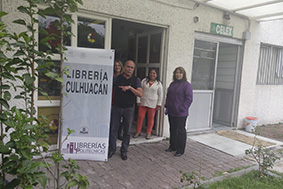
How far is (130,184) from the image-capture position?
3324 mm

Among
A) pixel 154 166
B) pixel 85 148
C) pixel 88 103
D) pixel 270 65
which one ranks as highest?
pixel 270 65

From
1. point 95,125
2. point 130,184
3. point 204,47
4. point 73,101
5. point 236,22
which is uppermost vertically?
point 236,22

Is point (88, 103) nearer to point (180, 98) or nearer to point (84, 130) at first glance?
point (84, 130)

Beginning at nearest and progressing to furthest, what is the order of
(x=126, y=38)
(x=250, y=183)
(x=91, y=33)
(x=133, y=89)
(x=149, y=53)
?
1. (x=250, y=183)
2. (x=133, y=89)
3. (x=91, y=33)
4. (x=149, y=53)
5. (x=126, y=38)

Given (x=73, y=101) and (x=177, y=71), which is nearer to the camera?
(x=73, y=101)

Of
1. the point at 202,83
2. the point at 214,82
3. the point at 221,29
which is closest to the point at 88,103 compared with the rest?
the point at 202,83

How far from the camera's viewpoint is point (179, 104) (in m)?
4.45

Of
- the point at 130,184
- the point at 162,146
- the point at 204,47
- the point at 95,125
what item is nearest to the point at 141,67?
the point at 204,47

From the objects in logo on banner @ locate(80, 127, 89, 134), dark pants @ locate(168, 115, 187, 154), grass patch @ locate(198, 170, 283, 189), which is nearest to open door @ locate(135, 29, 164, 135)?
dark pants @ locate(168, 115, 187, 154)

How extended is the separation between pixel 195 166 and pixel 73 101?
8.36 feet

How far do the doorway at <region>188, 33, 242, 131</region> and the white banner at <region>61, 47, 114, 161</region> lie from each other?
2987mm

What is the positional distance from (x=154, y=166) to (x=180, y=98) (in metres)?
1.44

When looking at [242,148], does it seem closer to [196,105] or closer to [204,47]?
[196,105]

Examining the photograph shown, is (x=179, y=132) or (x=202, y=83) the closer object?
(x=179, y=132)
